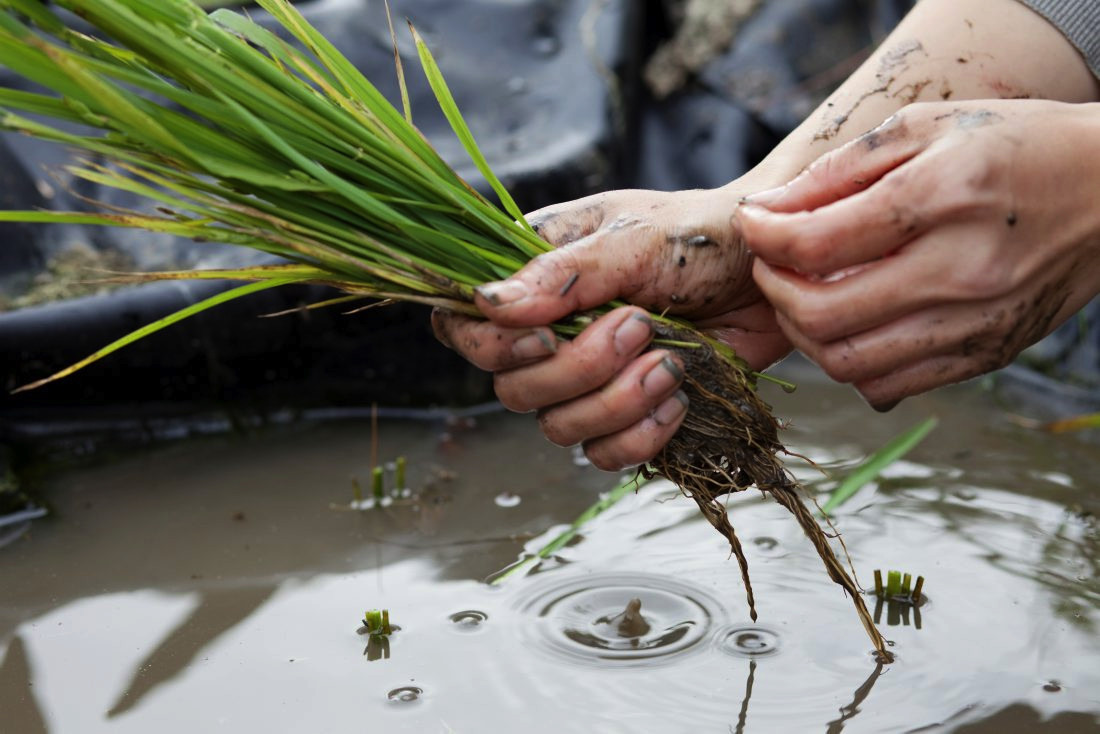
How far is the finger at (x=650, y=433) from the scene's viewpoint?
1.68 meters

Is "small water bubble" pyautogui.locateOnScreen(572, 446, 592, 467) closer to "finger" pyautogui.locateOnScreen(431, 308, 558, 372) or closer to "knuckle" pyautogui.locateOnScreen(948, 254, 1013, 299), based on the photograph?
"finger" pyautogui.locateOnScreen(431, 308, 558, 372)

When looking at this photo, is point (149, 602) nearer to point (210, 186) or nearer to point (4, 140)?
point (210, 186)

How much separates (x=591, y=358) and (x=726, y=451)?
1.11ft

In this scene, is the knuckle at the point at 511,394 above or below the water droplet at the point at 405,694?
above

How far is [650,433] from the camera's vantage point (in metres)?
1.68

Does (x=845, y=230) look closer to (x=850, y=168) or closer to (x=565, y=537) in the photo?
(x=850, y=168)

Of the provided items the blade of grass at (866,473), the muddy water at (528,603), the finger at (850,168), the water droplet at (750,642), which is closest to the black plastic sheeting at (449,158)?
the muddy water at (528,603)

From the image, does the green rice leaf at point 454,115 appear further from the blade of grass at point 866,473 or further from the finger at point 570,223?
the blade of grass at point 866,473

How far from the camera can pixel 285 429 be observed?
9.19 ft

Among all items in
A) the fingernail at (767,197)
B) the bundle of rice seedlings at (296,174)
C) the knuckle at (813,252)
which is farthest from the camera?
the fingernail at (767,197)

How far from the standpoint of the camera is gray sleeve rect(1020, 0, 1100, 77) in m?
1.92

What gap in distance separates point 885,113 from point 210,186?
119 centimetres

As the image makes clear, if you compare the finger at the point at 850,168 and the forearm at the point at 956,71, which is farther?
the forearm at the point at 956,71

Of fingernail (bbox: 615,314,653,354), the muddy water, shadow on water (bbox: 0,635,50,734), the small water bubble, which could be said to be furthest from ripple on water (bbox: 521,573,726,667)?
shadow on water (bbox: 0,635,50,734)
